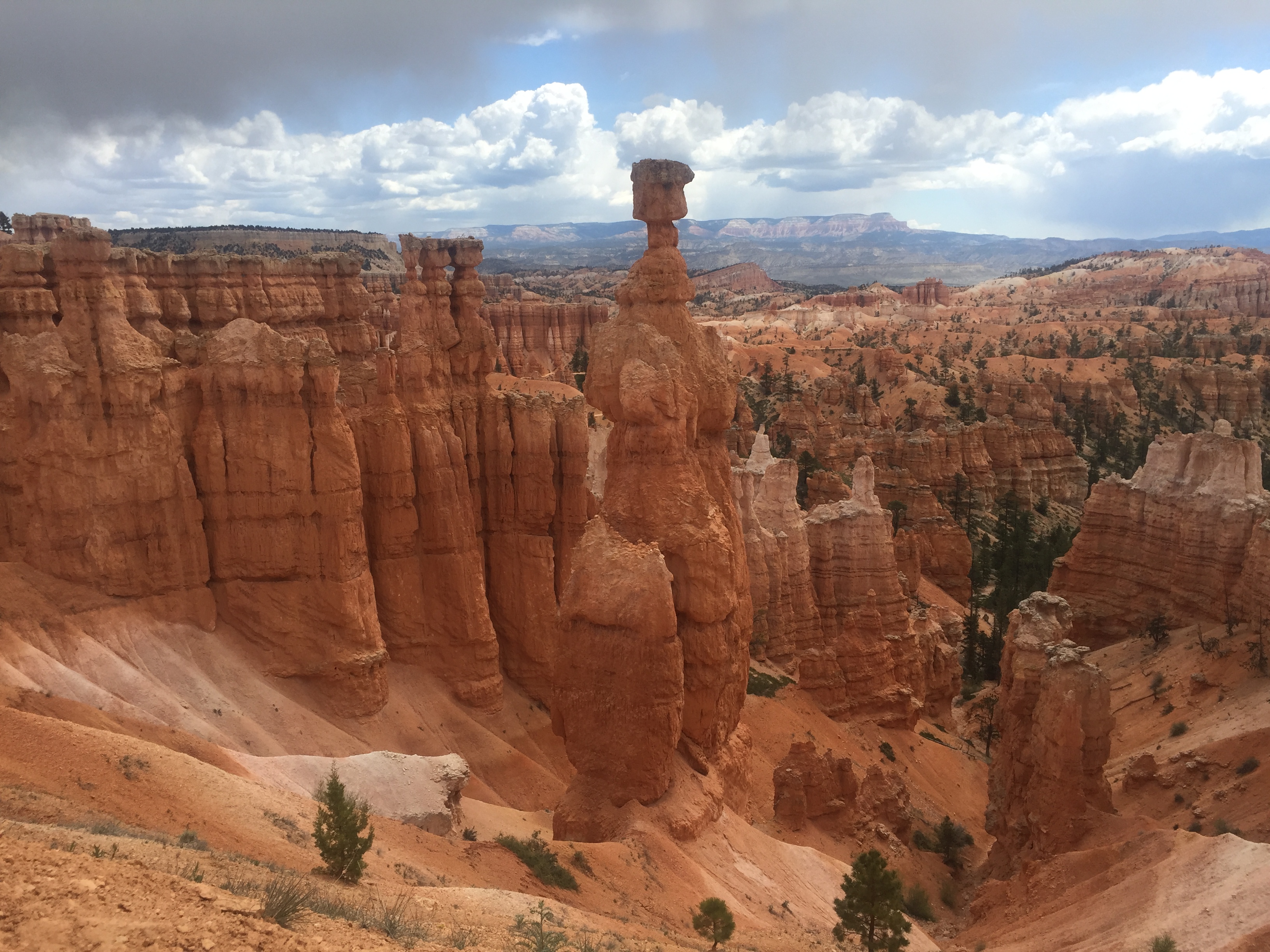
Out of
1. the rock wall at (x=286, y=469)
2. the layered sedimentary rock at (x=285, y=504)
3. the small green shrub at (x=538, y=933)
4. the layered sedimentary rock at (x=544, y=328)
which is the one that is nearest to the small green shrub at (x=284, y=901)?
the small green shrub at (x=538, y=933)

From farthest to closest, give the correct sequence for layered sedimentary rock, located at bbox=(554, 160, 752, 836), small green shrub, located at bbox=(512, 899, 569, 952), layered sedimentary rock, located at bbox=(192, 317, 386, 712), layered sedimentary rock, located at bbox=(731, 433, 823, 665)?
layered sedimentary rock, located at bbox=(731, 433, 823, 665), layered sedimentary rock, located at bbox=(192, 317, 386, 712), layered sedimentary rock, located at bbox=(554, 160, 752, 836), small green shrub, located at bbox=(512, 899, 569, 952)

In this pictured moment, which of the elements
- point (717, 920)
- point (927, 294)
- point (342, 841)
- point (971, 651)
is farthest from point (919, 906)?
point (927, 294)

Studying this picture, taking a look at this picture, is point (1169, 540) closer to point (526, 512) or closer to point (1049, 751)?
point (1049, 751)

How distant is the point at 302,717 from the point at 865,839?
12.2 meters

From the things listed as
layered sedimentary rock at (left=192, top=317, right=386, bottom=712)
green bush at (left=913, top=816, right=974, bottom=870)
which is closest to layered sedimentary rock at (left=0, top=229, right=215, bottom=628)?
layered sedimentary rock at (left=192, top=317, right=386, bottom=712)

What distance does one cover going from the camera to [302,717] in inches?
737

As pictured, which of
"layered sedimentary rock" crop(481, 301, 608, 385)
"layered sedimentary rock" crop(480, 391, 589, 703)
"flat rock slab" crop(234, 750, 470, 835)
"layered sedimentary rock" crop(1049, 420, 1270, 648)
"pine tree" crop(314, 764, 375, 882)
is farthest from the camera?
"layered sedimentary rock" crop(481, 301, 608, 385)

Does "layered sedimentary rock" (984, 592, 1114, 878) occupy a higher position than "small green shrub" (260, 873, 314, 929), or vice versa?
"small green shrub" (260, 873, 314, 929)

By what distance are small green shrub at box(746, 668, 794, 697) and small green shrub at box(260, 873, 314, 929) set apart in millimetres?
17199

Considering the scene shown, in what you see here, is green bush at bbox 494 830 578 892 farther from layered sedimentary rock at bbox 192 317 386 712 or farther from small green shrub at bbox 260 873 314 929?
layered sedimentary rock at bbox 192 317 386 712

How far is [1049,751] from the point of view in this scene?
18328mm

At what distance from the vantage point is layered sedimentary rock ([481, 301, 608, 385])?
74250 mm

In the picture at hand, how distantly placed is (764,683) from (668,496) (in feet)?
37.9

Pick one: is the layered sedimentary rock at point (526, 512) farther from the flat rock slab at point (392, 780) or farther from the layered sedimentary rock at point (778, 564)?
the flat rock slab at point (392, 780)
